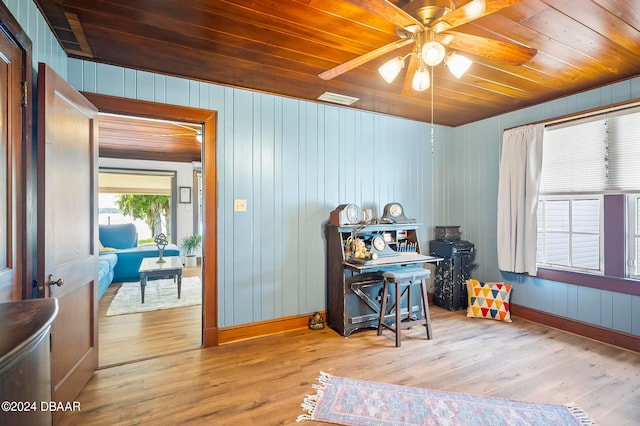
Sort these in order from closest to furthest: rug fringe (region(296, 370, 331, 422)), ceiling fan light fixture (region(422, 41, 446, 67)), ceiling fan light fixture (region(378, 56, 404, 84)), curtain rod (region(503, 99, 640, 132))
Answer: ceiling fan light fixture (region(422, 41, 446, 67)), ceiling fan light fixture (region(378, 56, 404, 84)), rug fringe (region(296, 370, 331, 422)), curtain rod (region(503, 99, 640, 132))

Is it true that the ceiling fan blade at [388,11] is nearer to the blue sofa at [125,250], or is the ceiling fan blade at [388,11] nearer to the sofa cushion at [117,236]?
the blue sofa at [125,250]

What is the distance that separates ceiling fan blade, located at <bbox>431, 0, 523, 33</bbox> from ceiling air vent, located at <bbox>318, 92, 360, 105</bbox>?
1.69 meters

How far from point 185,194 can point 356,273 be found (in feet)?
17.7

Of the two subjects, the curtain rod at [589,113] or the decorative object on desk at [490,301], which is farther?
the decorative object on desk at [490,301]

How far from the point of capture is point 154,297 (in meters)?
4.48

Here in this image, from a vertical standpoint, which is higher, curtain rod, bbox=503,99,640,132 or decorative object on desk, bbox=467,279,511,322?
curtain rod, bbox=503,99,640,132

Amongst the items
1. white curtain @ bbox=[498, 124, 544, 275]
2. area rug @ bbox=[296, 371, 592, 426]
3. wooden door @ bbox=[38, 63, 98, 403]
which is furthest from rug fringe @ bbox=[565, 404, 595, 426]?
wooden door @ bbox=[38, 63, 98, 403]

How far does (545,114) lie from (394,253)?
221cm

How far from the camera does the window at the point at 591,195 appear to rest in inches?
109

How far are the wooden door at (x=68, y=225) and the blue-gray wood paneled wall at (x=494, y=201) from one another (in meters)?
3.81

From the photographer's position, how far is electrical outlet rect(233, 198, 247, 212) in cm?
302

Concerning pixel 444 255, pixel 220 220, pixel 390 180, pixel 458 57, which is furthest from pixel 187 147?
pixel 458 57

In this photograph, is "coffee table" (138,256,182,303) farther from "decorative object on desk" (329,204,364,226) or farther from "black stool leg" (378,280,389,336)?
"black stool leg" (378,280,389,336)

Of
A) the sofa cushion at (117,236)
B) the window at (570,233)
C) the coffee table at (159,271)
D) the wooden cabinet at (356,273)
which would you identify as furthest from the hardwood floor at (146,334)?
the window at (570,233)
